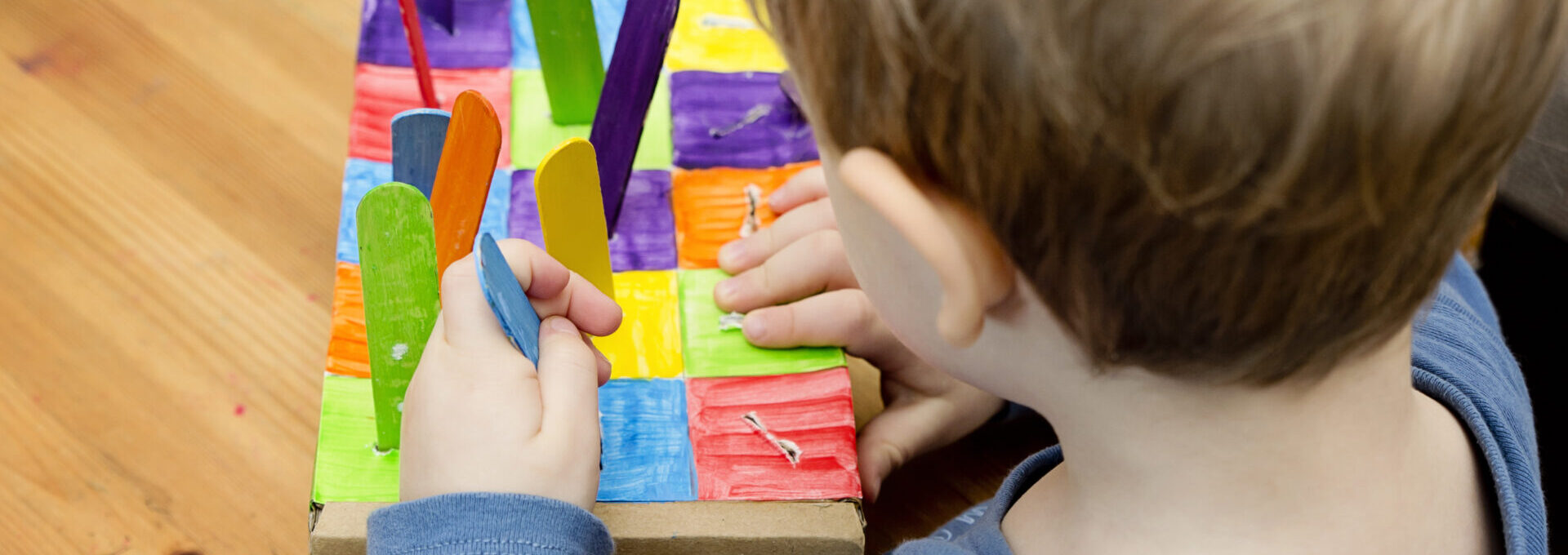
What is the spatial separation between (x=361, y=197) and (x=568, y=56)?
0.44 feet

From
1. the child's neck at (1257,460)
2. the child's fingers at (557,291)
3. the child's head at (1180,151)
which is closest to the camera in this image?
the child's head at (1180,151)

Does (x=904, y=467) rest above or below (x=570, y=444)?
below

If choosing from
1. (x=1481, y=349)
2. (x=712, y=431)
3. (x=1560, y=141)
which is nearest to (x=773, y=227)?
(x=712, y=431)

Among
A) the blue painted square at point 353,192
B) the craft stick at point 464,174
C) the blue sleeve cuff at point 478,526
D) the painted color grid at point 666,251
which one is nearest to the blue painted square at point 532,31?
the painted color grid at point 666,251

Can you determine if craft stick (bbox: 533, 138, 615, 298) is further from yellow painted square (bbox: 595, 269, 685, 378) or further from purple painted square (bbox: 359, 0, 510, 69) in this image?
purple painted square (bbox: 359, 0, 510, 69)

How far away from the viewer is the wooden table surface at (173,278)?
0.58 m

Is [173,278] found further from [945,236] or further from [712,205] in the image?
[945,236]

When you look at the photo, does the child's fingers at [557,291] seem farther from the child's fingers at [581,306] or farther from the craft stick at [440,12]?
the craft stick at [440,12]

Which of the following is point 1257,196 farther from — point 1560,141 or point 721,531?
point 1560,141

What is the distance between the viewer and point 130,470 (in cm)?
58

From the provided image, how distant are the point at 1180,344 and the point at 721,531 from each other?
8.9 inches

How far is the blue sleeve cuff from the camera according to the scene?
0.44 metres

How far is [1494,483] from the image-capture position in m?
0.47

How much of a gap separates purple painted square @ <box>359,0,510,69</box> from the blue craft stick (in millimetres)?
253
